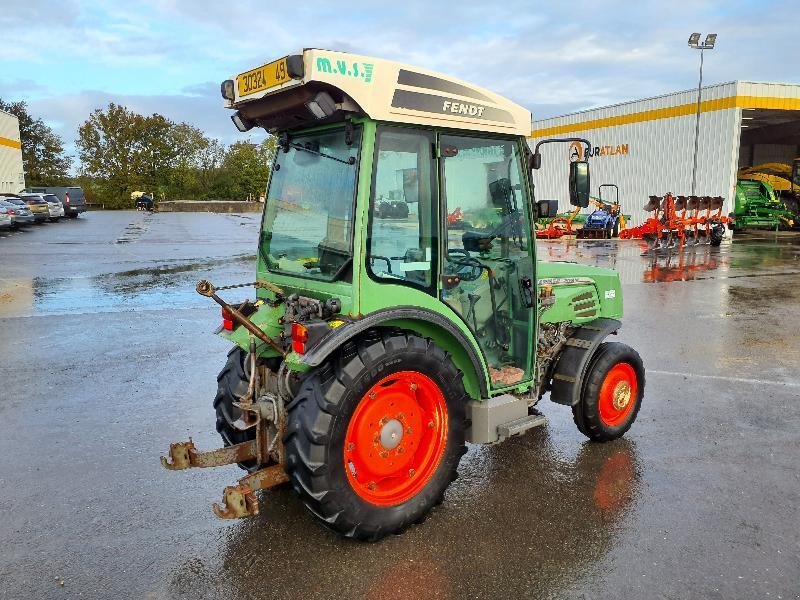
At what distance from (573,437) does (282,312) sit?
2639 mm

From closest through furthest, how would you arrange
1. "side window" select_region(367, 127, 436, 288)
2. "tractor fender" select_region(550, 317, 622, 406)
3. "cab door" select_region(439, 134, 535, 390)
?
"side window" select_region(367, 127, 436, 288) → "cab door" select_region(439, 134, 535, 390) → "tractor fender" select_region(550, 317, 622, 406)

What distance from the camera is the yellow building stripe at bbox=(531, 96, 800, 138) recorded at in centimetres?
2733

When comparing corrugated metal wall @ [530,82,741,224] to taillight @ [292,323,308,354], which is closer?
taillight @ [292,323,308,354]

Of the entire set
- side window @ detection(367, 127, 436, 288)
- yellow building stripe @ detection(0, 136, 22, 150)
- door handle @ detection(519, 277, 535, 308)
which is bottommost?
door handle @ detection(519, 277, 535, 308)

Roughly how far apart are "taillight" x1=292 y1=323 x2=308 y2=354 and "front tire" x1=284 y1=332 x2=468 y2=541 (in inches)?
7.3

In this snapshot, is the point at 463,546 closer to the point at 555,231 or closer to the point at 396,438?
the point at 396,438

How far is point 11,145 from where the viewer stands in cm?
5000

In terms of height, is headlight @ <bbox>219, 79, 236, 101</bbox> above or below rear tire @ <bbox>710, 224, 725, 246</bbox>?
above

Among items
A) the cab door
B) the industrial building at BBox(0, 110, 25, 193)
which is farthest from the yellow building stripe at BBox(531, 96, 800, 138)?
the industrial building at BBox(0, 110, 25, 193)

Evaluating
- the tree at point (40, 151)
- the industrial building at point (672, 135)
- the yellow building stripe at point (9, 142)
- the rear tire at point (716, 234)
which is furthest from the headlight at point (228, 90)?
the tree at point (40, 151)

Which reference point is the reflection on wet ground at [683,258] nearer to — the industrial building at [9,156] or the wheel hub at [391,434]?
the wheel hub at [391,434]

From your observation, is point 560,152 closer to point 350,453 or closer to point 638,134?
point 638,134

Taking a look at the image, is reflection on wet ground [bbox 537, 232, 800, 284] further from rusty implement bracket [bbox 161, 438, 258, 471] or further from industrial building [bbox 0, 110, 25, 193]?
industrial building [bbox 0, 110, 25, 193]

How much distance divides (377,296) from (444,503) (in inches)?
58.0
